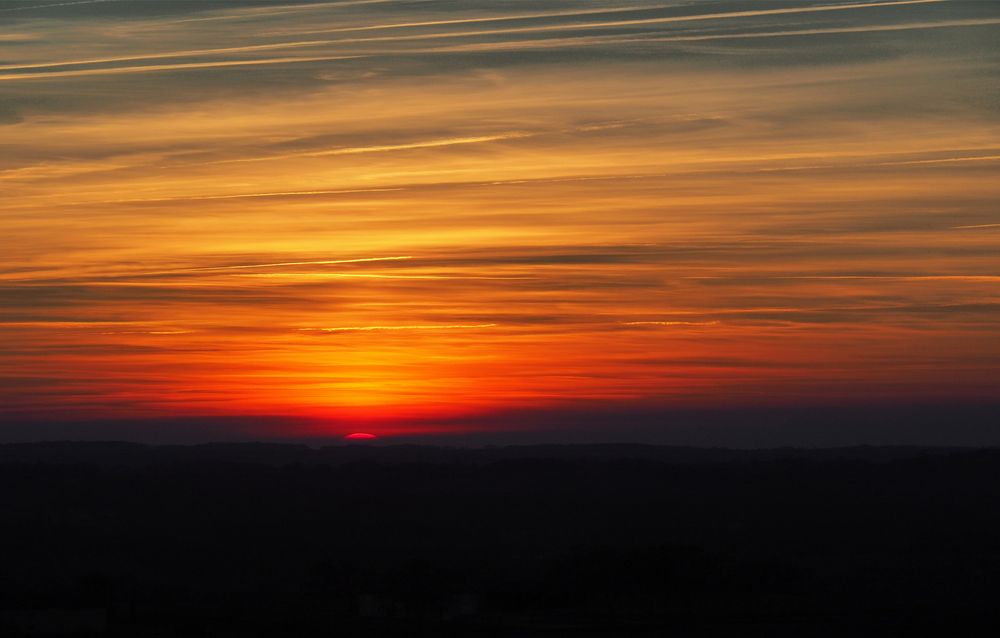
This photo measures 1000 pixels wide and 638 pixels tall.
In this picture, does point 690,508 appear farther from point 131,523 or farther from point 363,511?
point 131,523

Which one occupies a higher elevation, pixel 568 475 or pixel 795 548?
pixel 568 475

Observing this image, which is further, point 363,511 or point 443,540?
point 363,511

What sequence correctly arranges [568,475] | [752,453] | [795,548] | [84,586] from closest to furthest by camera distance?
[84,586], [795,548], [568,475], [752,453]

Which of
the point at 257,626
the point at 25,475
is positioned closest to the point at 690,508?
the point at 25,475

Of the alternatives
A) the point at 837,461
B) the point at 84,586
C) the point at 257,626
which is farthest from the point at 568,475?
the point at 257,626

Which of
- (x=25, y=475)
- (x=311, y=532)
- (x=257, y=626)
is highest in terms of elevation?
(x=25, y=475)

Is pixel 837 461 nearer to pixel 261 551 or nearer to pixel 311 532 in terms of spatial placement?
pixel 311 532

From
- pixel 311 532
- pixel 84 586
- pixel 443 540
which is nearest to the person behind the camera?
pixel 84 586
